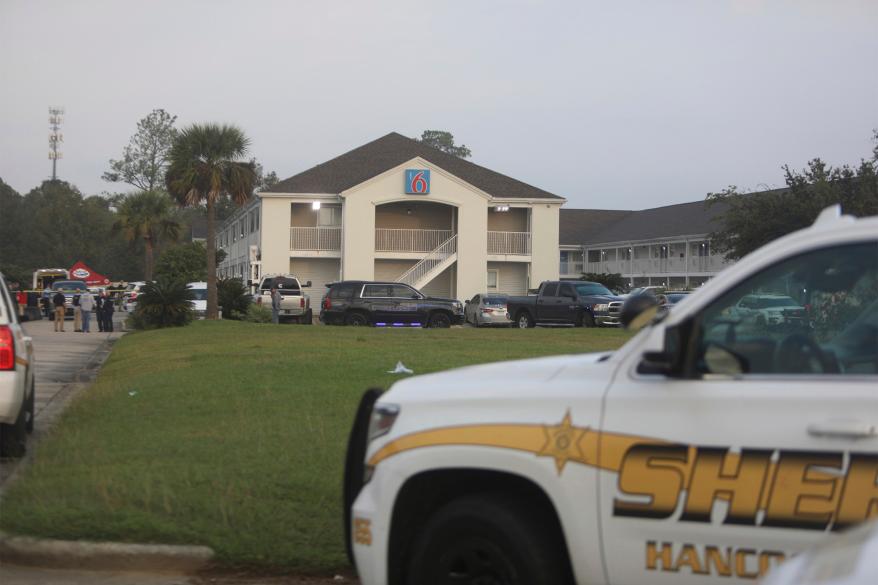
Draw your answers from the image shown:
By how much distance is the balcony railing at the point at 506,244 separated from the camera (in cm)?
4691

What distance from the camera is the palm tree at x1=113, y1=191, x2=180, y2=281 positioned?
61.6 metres

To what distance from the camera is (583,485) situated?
3.83 m

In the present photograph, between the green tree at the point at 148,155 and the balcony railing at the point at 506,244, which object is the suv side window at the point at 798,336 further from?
the green tree at the point at 148,155

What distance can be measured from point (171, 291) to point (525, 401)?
27.2 m

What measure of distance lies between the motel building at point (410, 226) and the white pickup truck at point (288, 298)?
5922 mm

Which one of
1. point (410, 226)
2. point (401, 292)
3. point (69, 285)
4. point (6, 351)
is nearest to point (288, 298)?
point (401, 292)

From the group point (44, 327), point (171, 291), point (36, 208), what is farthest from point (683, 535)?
point (36, 208)

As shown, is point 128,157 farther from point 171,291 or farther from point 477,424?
point 477,424

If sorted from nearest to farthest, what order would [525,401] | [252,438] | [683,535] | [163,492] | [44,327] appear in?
[683,535]
[525,401]
[163,492]
[252,438]
[44,327]

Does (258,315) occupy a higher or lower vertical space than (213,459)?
higher

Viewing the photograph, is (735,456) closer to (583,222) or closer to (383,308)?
(383,308)

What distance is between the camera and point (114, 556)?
6168mm

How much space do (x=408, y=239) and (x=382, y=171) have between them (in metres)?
3.39

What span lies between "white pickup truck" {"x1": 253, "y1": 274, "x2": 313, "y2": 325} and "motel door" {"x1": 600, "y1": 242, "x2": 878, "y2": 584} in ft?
112
